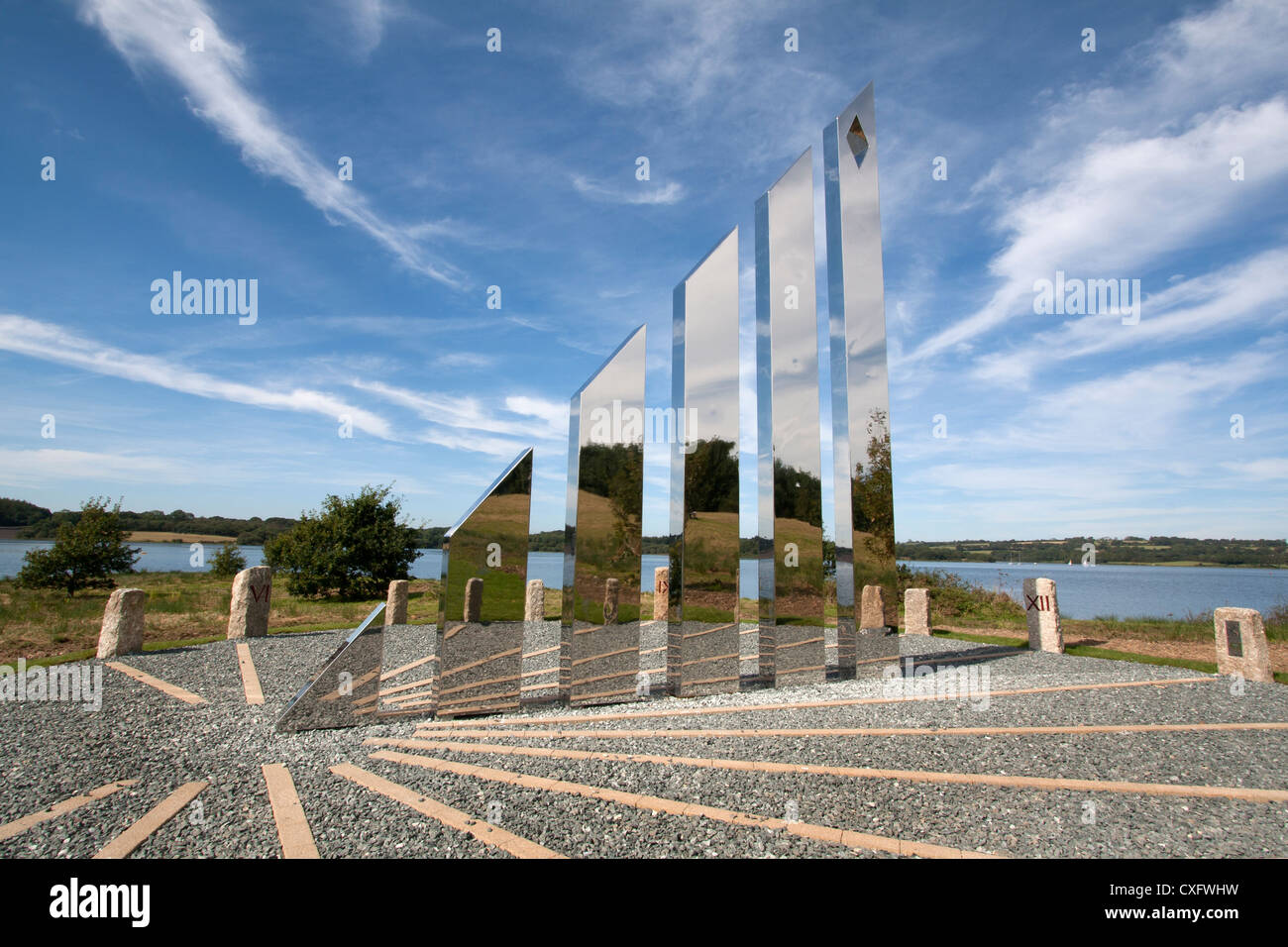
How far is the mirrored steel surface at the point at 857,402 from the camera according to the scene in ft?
27.6

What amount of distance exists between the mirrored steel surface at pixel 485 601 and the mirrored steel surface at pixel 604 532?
1.75 feet

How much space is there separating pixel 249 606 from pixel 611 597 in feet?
27.7

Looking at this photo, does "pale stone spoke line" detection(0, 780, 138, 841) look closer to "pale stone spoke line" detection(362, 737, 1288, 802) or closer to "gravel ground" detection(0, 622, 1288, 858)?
"gravel ground" detection(0, 622, 1288, 858)

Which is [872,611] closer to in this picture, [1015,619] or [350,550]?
[1015,619]

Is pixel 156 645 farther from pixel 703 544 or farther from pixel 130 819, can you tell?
pixel 703 544

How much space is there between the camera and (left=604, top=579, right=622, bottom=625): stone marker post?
22.3ft

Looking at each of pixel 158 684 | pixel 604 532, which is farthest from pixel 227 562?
pixel 604 532

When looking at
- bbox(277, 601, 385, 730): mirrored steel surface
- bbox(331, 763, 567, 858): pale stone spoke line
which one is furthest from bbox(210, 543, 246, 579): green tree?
bbox(331, 763, 567, 858): pale stone spoke line

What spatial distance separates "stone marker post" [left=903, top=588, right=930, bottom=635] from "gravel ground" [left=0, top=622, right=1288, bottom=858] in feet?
19.4

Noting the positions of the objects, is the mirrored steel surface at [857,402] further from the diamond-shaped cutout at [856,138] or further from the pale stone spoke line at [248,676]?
the pale stone spoke line at [248,676]

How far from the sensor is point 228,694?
7434 millimetres

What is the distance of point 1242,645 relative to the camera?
898 centimetres

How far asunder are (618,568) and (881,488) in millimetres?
4050


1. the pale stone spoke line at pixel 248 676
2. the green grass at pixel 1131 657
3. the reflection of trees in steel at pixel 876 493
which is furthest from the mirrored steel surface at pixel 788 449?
the green grass at pixel 1131 657
